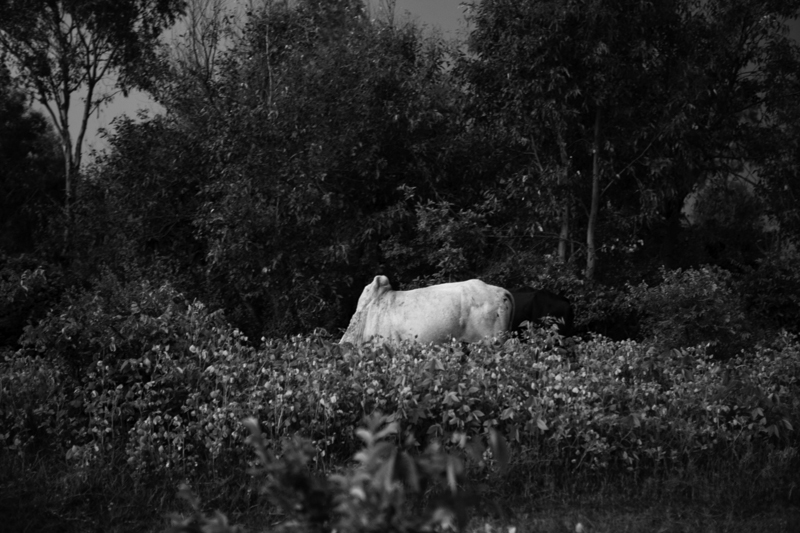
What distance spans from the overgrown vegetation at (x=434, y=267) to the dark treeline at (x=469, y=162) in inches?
2.0

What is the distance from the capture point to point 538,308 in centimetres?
987

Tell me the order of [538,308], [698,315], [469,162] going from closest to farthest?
A: [538,308], [698,315], [469,162]

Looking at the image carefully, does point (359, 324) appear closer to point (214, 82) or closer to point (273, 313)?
point (273, 313)

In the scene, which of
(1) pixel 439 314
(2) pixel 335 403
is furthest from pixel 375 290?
(2) pixel 335 403

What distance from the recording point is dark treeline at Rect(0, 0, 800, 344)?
1274cm

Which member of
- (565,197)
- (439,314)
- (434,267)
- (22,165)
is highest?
(22,165)

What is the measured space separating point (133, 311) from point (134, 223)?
8.09 meters

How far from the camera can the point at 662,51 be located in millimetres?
13656

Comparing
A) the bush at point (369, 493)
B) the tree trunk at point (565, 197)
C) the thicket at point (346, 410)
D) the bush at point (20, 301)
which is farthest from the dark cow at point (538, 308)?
the bush at point (369, 493)

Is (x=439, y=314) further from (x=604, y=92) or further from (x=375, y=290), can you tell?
(x=604, y=92)

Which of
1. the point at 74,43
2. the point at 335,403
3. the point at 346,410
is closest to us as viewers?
the point at 335,403

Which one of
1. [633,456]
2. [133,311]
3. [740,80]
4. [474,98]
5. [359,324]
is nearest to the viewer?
[633,456]

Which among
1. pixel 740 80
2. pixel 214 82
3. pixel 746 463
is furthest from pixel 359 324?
pixel 740 80

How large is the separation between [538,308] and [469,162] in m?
4.67
